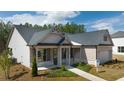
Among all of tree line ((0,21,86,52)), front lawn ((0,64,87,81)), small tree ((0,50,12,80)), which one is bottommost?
front lawn ((0,64,87,81))

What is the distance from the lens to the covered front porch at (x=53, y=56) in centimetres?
1585

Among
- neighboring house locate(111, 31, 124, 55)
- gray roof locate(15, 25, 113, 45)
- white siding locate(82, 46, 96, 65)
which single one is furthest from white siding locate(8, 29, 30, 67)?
neighboring house locate(111, 31, 124, 55)

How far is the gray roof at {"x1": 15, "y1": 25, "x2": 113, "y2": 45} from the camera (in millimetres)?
15163

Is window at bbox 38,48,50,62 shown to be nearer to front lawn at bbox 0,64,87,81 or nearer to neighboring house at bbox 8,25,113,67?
neighboring house at bbox 8,25,113,67

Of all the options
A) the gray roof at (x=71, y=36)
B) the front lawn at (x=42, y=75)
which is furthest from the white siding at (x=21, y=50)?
the front lawn at (x=42, y=75)

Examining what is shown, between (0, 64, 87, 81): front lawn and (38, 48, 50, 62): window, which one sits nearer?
(0, 64, 87, 81): front lawn

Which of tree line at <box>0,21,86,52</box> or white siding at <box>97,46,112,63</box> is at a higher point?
tree line at <box>0,21,86,52</box>

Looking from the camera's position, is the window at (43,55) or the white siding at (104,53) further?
the white siding at (104,53)

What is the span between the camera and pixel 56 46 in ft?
55.2

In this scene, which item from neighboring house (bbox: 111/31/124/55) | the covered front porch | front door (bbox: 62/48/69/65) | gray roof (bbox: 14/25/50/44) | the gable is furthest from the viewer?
neighboring house (bbox: 111/31/124/55)

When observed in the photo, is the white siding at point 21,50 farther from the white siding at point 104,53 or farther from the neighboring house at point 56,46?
the white siding at point 104,53

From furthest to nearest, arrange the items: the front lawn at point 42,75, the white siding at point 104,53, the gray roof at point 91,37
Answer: the white siding at point 104,53 < the gray roof at point 91,37 < the front lawn at point 42,75
